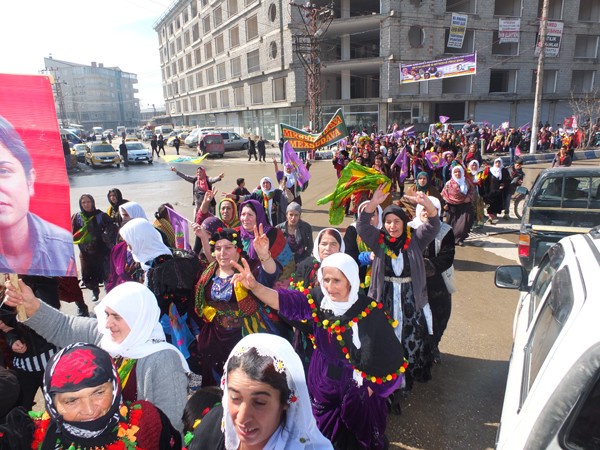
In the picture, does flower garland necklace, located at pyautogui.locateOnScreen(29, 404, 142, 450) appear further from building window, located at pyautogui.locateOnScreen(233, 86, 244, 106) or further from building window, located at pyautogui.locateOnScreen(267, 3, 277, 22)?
building window, located at pyautogui.locateOnScreen(233, 86, 244, 106)

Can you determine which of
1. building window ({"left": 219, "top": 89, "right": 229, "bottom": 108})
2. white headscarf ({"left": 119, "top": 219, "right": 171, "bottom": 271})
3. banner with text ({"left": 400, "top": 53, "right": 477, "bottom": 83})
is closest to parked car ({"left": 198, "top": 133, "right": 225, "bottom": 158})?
banner with text ({"left": 400, "top": 53, "right": 477, "bottom": 83})

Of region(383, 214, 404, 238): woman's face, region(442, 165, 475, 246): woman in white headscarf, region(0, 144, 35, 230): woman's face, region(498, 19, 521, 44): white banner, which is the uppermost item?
region(498, 19, 521, 44): white banner

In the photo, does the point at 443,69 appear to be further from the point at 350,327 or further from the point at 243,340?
the point at 243,340

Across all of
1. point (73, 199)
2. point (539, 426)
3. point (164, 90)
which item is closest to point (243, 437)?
point (539, 426)

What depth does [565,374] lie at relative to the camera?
1.39 m

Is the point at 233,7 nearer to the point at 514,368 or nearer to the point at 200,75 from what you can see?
the point at 200,75

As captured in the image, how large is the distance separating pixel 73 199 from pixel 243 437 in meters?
15.7

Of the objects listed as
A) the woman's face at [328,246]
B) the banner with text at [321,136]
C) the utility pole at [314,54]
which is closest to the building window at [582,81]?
the utility pole at [314,54]

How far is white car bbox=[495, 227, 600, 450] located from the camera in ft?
4.45

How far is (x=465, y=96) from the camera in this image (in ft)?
103

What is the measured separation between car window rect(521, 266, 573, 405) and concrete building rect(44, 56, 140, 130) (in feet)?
335

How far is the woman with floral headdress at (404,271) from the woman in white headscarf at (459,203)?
13.6 ft

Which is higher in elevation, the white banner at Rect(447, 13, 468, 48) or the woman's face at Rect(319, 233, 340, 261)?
the white banner at Rect(447, 13, 468, 48)

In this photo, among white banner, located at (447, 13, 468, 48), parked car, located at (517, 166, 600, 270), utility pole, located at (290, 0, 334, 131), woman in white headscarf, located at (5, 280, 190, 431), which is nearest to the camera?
woman in white headscarf, located at (5, 280, 190, 431)
